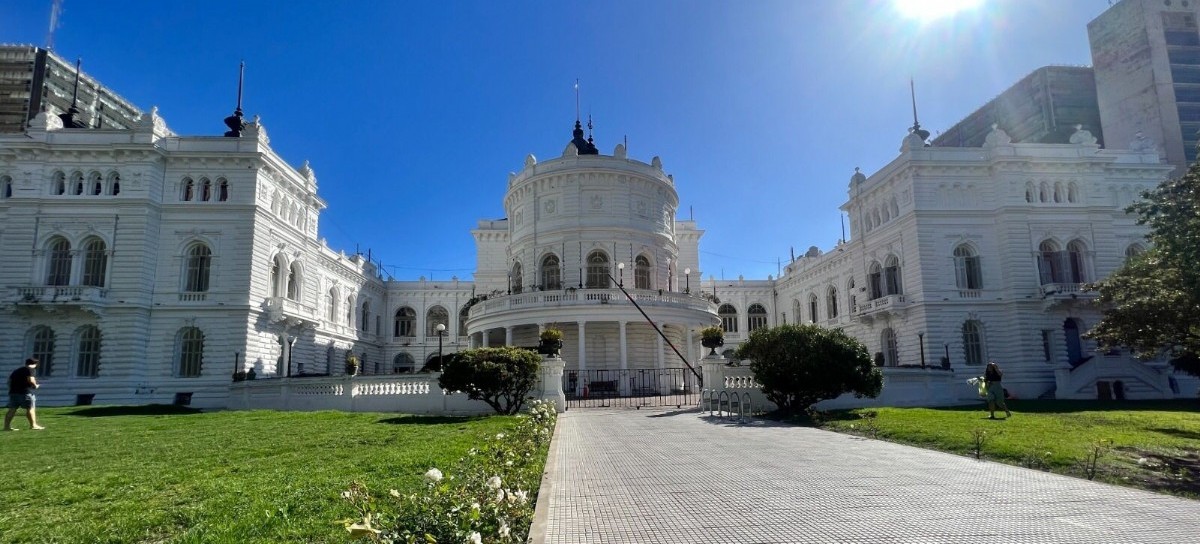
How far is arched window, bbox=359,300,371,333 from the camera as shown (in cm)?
5356

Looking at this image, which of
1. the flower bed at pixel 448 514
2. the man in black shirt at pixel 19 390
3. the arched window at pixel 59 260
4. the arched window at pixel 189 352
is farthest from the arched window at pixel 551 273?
the flower bed at pixel 448 514

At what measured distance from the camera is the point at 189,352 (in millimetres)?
31766

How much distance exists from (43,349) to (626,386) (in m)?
29.2

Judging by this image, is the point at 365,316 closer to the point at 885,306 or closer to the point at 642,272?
the point at 642,272

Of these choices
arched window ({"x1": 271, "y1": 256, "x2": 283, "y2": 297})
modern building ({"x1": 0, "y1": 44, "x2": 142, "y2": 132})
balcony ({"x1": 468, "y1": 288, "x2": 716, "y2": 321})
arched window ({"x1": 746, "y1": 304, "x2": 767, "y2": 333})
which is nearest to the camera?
balcony ({"x1": 468, "y1": 288, "x2": 716, "y2": 321})

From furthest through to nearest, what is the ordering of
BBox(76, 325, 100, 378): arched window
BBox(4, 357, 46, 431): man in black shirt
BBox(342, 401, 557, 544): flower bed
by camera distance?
BBox(76, 325, 100, 378): arched window
BBox(4, 357, 46, 431): man in black shirt
BBox(342, 401, 557, 544): flower bed

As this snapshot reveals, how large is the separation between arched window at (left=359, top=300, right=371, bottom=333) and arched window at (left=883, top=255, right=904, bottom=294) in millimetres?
41138

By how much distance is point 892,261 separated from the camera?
39219 mm

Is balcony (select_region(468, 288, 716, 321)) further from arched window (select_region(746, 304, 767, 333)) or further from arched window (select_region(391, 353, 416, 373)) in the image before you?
arched window (select_region(746, 304, 767, 333))

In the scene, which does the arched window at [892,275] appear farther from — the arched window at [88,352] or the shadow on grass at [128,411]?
the arched window at [88,352]

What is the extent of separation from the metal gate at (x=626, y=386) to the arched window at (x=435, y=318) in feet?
93.5

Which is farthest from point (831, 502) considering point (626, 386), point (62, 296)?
point (62, 296)

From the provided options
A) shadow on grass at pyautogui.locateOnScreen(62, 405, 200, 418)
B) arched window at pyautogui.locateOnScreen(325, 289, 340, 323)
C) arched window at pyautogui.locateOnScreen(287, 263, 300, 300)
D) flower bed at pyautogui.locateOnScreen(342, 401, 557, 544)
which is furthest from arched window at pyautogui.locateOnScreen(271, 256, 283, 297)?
flower bed at pyautogui.locateOnScreen(342, 401, 557, 544)

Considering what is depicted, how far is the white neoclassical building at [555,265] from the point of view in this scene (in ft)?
102
